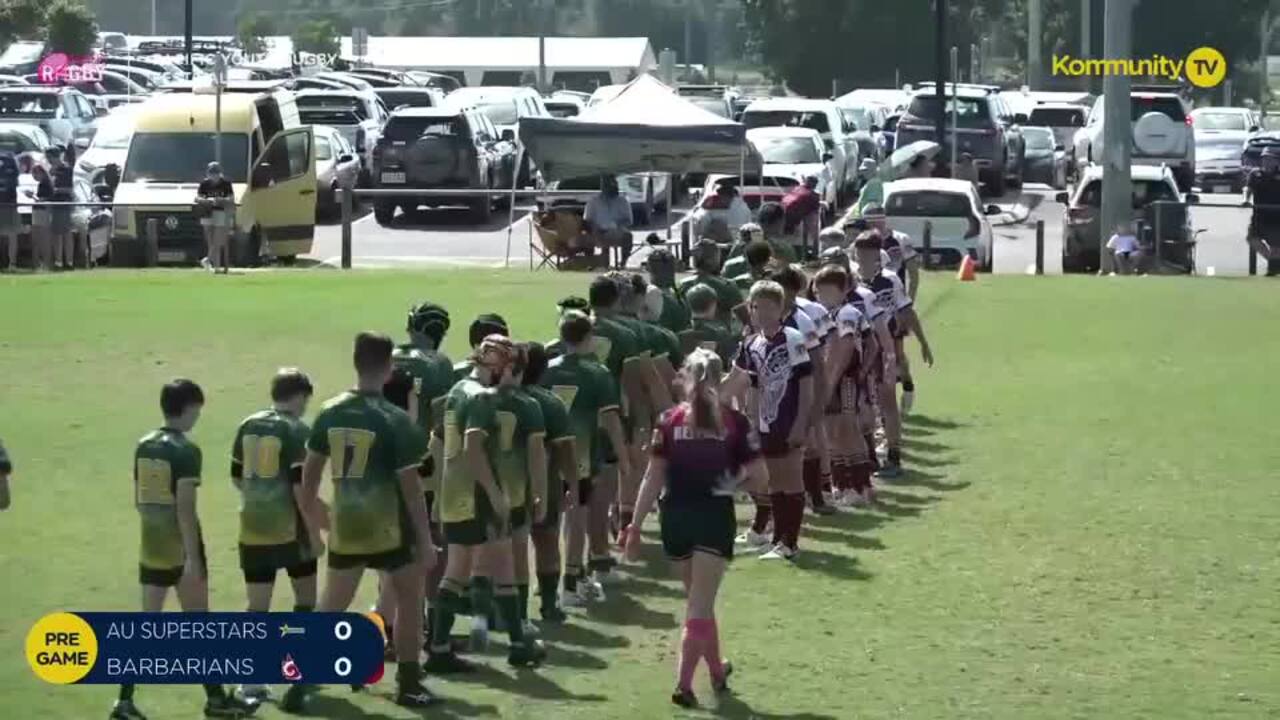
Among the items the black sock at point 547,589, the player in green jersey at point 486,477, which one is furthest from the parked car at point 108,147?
the player in green jersey at point 486,477

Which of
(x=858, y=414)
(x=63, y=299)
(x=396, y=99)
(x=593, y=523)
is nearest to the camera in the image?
(x=593, y=523)

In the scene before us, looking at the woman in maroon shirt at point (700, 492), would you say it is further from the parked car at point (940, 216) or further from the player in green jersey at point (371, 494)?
the parked car at point (940, 216)

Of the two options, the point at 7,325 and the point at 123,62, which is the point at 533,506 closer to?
the point at 7,325

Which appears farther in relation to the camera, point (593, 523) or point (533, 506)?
point (593, 523)

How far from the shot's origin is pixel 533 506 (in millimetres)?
13750

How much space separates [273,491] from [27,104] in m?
47.0

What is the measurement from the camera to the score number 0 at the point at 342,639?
39.3ft

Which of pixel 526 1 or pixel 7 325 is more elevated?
pixel 526 1

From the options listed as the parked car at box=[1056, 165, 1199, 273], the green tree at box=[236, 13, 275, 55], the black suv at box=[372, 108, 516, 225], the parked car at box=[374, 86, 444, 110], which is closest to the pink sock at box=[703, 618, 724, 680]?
the parked car at box=[1056, 165, 1199, 273]

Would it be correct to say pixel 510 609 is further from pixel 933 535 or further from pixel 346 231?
pixel 346 231

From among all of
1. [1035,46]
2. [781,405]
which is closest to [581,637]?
[781,405]

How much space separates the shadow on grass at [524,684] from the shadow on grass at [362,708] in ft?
0.33

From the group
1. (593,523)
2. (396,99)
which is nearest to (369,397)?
(593,523)

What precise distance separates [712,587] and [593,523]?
3293mm
